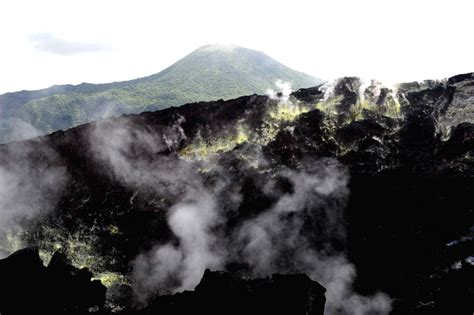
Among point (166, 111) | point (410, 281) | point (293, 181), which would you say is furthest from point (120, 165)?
point (410, 281)

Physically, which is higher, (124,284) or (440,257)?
(440,257)

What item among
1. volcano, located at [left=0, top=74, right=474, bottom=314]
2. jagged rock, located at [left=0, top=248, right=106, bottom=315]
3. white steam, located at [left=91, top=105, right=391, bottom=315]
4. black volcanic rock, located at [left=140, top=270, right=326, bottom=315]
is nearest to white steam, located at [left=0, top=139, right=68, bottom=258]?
volcano, located at [left=0, top=74, right=474, bottom=314]

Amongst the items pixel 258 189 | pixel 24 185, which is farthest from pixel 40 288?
pixel 258 189

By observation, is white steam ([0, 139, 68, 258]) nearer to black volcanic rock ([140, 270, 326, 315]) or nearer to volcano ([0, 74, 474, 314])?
volcano ([0, 74, 474, 314])

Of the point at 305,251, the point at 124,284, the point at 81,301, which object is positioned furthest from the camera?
the point at 305,251

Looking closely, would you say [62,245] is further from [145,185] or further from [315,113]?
[315,113]

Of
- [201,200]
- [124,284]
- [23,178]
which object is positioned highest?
[23,178]

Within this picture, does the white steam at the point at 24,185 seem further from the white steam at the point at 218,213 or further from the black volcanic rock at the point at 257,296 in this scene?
the black volcanic rock at the point at 257,296
